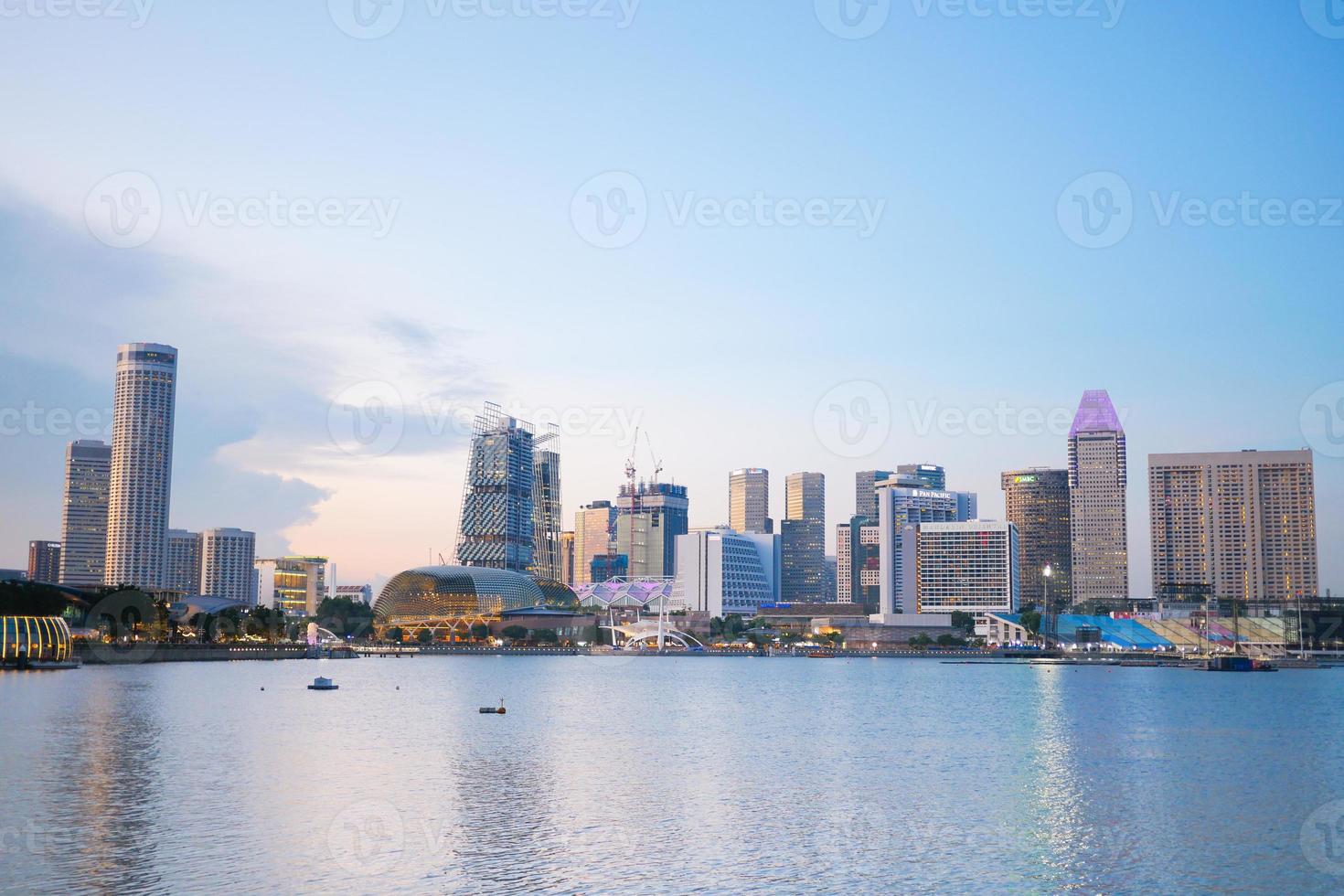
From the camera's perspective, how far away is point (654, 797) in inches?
2096

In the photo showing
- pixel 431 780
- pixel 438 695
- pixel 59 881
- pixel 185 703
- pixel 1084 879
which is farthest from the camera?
pixel 438 695

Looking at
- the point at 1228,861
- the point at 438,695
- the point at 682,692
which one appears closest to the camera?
the point at 1228,861

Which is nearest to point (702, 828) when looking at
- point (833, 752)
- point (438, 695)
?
point (833, 752)

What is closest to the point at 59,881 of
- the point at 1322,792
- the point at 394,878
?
the point at 394,878

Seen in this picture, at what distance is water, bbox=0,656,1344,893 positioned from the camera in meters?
38.3

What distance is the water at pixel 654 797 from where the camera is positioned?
3831cm

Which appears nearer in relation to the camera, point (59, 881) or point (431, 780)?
point (59, 881)

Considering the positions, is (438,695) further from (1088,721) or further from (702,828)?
(702,828)

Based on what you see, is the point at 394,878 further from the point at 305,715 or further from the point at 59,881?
the point at 305,715

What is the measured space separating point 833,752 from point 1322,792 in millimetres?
25346

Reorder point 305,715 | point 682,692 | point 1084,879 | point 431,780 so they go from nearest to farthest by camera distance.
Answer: point 1084,879 → point 431,780 → point 305,715 → point 682,692

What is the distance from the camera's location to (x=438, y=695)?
120 metres

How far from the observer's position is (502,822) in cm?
4603

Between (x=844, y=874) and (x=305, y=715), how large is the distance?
62846 millimetres
